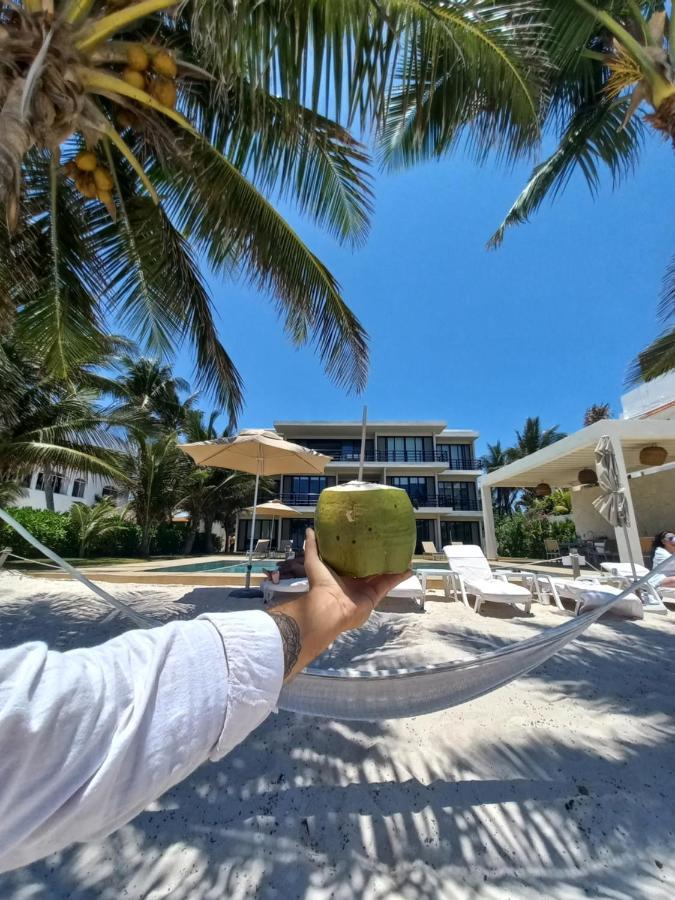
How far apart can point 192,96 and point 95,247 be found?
1.77 meters

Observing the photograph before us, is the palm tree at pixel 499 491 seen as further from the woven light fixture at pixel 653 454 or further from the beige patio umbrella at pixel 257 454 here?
the beige patio umbrella at pixel 257 454

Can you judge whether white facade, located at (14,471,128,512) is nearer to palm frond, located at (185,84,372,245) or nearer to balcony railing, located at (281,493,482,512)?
balcony railing, located at (281,493,482,512)

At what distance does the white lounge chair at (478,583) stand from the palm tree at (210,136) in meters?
3.45

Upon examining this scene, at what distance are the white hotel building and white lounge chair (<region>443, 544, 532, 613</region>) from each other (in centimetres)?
1603

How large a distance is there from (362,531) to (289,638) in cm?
35

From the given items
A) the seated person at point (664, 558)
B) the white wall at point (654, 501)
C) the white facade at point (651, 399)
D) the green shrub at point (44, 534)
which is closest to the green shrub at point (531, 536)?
the white wall at point (654, 501)

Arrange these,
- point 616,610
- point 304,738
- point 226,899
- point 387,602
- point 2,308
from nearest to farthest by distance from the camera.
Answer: point 226,899
point 304,738
point 2,308
point 616,610
point 387,602

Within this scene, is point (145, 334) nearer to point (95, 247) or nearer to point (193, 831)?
point (95, 247)

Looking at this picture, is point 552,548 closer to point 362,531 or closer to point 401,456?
point 401,456

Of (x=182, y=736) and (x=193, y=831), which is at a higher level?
(x=182, y=736)

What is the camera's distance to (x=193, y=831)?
1.87 m

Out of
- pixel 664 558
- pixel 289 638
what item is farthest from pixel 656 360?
pixel 289 638

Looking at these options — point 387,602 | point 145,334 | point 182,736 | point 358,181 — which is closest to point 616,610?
point 387,602

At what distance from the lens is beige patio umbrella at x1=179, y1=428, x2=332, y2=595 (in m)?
5.69
